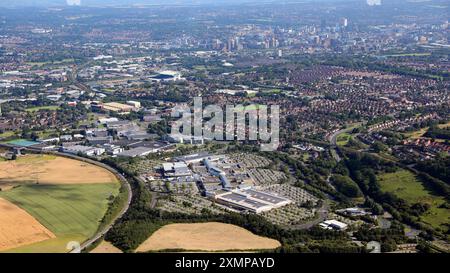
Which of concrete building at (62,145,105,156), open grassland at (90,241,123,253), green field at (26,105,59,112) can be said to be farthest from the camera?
green field at (26,105,59,112)

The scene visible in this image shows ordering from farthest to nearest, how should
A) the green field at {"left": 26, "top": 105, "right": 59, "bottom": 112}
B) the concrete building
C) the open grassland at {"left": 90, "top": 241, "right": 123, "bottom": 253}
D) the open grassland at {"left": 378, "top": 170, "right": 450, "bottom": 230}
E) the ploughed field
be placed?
the green field at {"left": 26, "top": 105, "right": 59, "bottom": 112}, the concrete building, the open grassland at {"left": 378, "top": 170, "right": 450, "bottom": 230}, the ploughed field, the open grassland at {"left": 90, "top": 241, "right": 123, "bottom": 253}

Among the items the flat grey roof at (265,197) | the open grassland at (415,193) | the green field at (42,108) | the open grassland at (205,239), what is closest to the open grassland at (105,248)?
the open grassland at (205,239)

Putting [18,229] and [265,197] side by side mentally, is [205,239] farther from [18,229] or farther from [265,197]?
[18,229]

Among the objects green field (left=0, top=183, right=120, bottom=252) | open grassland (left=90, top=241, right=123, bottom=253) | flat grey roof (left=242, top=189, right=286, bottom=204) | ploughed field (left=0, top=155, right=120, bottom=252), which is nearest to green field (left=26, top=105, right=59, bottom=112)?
ploughed field (left=0, top=155, right=120, bottom=252)

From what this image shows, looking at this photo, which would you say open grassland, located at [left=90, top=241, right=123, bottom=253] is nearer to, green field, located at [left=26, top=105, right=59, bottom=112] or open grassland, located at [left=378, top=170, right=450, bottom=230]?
open grassland, located at [left=378, top=170, right=450, bottom=230]

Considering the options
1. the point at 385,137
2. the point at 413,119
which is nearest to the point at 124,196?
the point at 385,137

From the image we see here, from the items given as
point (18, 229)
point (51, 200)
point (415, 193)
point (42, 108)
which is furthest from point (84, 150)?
point (415, 193)
